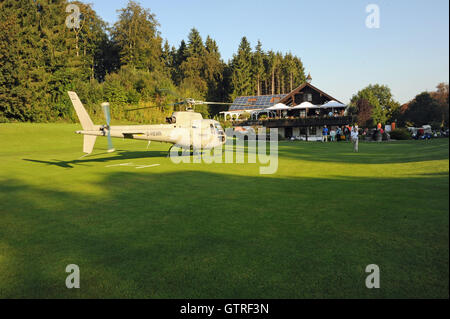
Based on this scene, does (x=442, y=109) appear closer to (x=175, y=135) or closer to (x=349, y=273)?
(x=349, y=273)

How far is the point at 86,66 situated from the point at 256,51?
55787 millimetres

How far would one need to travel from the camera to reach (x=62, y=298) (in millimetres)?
3771

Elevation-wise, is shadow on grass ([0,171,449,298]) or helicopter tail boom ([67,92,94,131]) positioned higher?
helicopter tail boom ([67,92,94,131])

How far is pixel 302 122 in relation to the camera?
48.5m

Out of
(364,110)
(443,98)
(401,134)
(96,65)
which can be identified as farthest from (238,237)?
(96,65)

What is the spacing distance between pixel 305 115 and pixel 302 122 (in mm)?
7407

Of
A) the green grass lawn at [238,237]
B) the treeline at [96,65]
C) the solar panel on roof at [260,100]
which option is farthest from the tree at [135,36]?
the green grass lawn at [238,237]

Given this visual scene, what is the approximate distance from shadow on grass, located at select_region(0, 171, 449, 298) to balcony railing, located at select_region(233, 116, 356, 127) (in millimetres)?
40082

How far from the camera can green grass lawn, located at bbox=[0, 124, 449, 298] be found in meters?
3.34

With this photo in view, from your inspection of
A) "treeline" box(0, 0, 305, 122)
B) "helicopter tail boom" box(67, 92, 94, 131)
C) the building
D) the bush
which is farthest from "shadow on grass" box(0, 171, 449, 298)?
the building

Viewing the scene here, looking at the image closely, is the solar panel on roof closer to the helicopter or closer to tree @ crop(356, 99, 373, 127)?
tree @ crop(356, 99, 373, 127)

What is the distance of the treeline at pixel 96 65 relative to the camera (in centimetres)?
4425

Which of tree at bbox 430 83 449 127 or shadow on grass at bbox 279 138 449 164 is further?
shadow on grass at bbox 279 138 449 164
